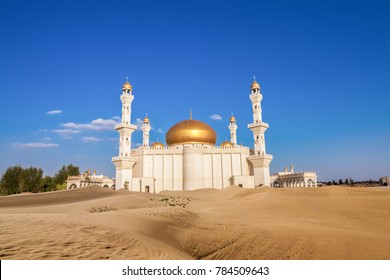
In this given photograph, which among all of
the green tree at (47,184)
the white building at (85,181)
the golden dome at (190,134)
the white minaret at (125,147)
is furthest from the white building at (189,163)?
the green tree at (47,184)

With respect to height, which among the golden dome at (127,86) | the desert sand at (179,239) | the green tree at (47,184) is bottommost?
the desert sand at (179,239)

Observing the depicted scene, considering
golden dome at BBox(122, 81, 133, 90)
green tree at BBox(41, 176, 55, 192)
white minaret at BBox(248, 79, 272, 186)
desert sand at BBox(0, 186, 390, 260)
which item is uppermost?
golden dome at BBox(122, 81, 133, 90)

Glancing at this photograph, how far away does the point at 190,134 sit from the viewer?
44.3 meters

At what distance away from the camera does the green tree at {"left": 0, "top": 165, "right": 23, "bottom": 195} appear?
43531mm

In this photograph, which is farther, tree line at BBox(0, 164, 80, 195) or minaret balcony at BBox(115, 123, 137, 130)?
tree line at BBox(0, 164, 80, 195)

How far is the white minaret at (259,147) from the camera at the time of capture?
1518 inches

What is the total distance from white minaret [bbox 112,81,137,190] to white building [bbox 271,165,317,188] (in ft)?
105

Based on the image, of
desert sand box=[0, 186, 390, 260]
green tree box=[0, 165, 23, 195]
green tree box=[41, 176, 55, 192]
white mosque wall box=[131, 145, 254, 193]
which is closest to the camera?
desert sand box=[0, 186, 390, 260]

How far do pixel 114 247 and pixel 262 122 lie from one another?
37.7m

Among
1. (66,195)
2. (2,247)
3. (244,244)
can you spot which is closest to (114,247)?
(2,247)

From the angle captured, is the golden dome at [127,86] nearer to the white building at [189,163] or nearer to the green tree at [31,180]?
the white building at [189,163]

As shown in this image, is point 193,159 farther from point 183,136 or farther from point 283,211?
point 283,211

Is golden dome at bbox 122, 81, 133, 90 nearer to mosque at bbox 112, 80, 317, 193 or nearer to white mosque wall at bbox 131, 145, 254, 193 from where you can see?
mosque at bbox 112, 80, 317, 193

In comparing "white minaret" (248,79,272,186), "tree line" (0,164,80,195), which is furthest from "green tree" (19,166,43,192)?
"white minaret" (248,79,272,186)
